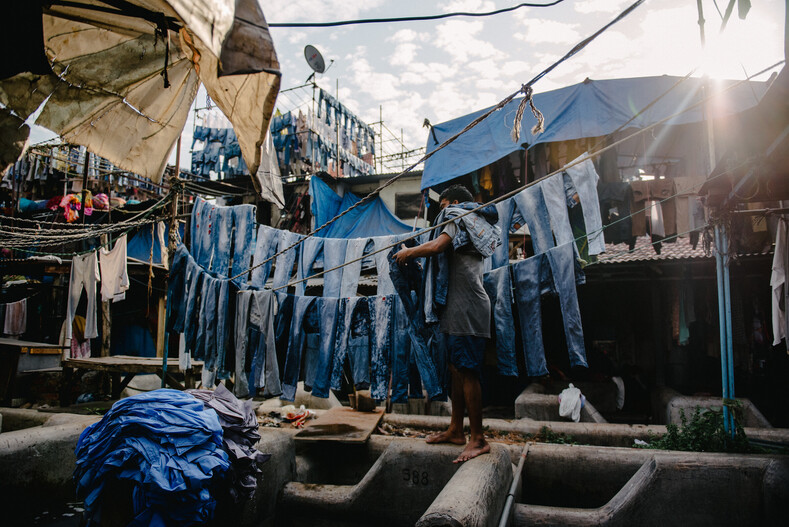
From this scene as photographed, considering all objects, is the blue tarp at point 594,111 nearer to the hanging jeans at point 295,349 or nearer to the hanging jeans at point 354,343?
the hanging jeans at point 354,343

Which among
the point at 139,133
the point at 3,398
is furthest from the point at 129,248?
the point at 139,133

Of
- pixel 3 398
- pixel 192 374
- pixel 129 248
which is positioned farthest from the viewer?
pixel 129 248

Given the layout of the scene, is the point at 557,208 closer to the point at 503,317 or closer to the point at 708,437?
the point at 503,317

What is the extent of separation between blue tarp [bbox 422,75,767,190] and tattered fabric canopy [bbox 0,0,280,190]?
4.87m

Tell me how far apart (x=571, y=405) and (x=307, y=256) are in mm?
4319

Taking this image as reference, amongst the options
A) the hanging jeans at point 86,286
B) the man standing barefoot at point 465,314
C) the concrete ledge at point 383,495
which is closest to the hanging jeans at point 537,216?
the man standing barefoot at point 465,314

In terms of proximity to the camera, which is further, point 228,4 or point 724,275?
point 724,275

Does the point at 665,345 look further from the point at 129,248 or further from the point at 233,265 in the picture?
the point at 129,248

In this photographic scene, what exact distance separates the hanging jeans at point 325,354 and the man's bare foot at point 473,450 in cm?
199

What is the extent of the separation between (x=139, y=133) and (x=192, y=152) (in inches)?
557

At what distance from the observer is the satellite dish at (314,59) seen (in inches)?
577

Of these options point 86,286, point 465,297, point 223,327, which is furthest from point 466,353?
point 86,286

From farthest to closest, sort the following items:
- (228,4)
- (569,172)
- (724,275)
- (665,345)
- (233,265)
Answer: (665,345) < (233,265) < (569,172) < (724,275) < (228,4)

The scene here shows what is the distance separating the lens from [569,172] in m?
4.96
